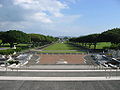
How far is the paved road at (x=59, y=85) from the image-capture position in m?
15.2

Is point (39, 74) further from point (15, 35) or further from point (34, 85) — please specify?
point (15, 35)

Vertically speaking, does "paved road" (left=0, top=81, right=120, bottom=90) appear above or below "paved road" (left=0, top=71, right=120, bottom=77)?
below

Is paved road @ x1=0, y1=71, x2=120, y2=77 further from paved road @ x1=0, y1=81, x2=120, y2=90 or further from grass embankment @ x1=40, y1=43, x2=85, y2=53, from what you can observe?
grass embankment @ x1=40, y1=43, x2=85, y2=53

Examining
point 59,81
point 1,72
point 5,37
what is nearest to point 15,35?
point 5,37

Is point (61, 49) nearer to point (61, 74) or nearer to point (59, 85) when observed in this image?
point (61, 74)

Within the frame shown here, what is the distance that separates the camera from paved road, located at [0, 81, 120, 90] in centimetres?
1516

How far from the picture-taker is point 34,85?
15945 millimetres

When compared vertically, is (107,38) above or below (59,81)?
above

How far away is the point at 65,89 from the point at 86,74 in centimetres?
512

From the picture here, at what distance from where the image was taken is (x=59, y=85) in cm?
1594

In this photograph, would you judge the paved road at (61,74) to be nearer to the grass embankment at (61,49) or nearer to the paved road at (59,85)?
the paved road at (59,85)

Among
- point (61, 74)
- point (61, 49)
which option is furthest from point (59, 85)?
point (61, 49)

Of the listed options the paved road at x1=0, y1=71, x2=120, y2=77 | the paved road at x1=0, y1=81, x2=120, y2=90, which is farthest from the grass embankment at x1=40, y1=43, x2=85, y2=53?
the paved road at x1=0, y1=81, x2=120, y2=90

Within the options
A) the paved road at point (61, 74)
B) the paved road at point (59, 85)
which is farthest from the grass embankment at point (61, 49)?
the paved road at point (59, 85)
